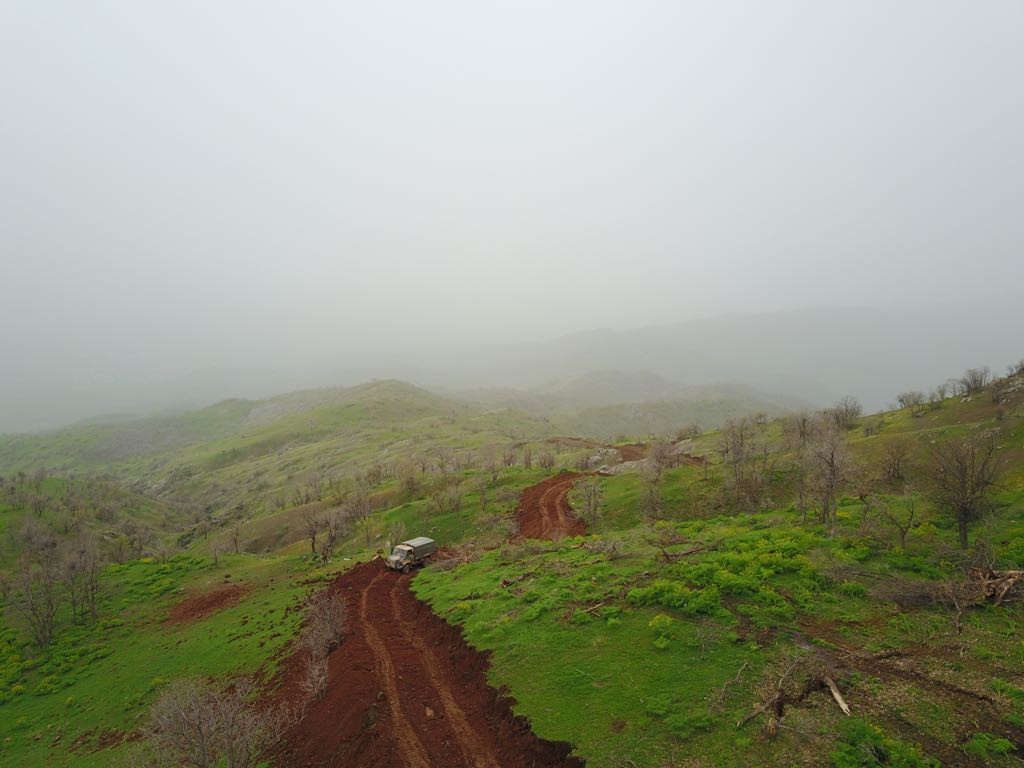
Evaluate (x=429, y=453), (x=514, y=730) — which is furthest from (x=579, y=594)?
(x=429, y=453)

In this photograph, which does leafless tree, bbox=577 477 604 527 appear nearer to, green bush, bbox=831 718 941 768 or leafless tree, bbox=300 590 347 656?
leafless tree, bbox=300 590 347 656

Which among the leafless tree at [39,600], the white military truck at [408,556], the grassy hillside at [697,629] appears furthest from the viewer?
the leafless tree at [39,600]

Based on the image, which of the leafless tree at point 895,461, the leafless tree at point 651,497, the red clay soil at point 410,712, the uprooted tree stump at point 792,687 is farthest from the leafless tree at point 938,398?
the red clay soil at point 410,712

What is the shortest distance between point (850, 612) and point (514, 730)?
1535cm

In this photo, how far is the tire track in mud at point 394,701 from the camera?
18406 mm

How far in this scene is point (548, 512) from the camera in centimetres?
5738

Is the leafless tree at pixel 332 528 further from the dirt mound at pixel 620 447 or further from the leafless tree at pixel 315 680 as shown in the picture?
the dirt mound at pixel 620 447

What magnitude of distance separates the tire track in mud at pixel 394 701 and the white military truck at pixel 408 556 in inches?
334

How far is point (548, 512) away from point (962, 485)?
133 feet

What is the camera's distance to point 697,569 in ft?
80.9

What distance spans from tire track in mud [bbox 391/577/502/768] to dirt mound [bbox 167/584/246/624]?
85.3 feet

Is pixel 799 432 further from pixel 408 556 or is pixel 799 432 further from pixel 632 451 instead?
pixel 408 556

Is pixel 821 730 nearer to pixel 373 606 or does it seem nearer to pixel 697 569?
pixel 697 569

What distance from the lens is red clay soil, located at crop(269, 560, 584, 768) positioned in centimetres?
1788
